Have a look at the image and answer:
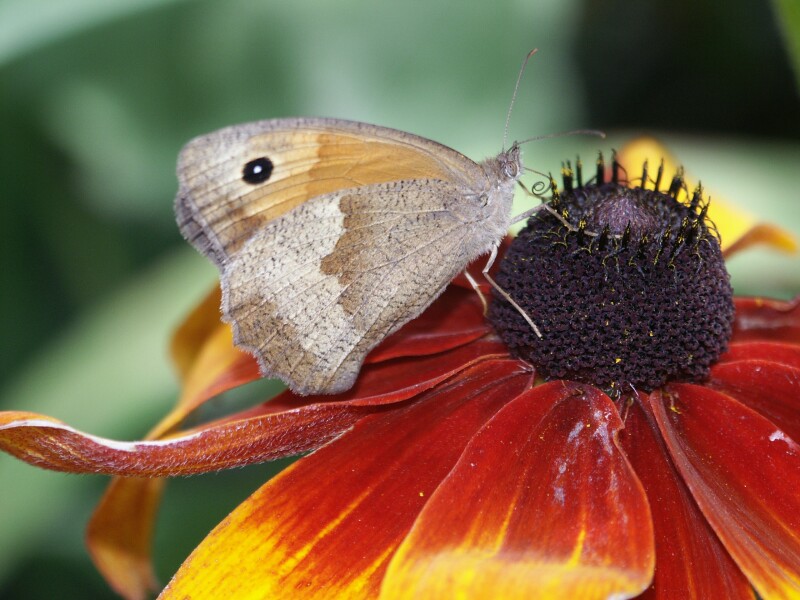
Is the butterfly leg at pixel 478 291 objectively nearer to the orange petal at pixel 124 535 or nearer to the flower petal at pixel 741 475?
the flower petal at pixel 741 475

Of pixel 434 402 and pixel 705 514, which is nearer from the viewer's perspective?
pixel 705 514

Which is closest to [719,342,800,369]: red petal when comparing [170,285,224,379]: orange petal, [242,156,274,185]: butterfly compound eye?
[242,156,274,185]: butterfly compound eye

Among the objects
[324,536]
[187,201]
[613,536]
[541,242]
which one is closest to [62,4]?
[187,201]

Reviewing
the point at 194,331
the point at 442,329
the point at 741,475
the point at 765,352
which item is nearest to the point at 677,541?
the point at 741,475

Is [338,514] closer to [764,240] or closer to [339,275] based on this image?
[339,275]

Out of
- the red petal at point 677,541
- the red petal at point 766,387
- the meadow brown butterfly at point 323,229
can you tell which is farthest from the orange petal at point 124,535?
the red petal at point 766,387

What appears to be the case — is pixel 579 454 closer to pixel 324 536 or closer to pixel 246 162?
pixel 324 536
